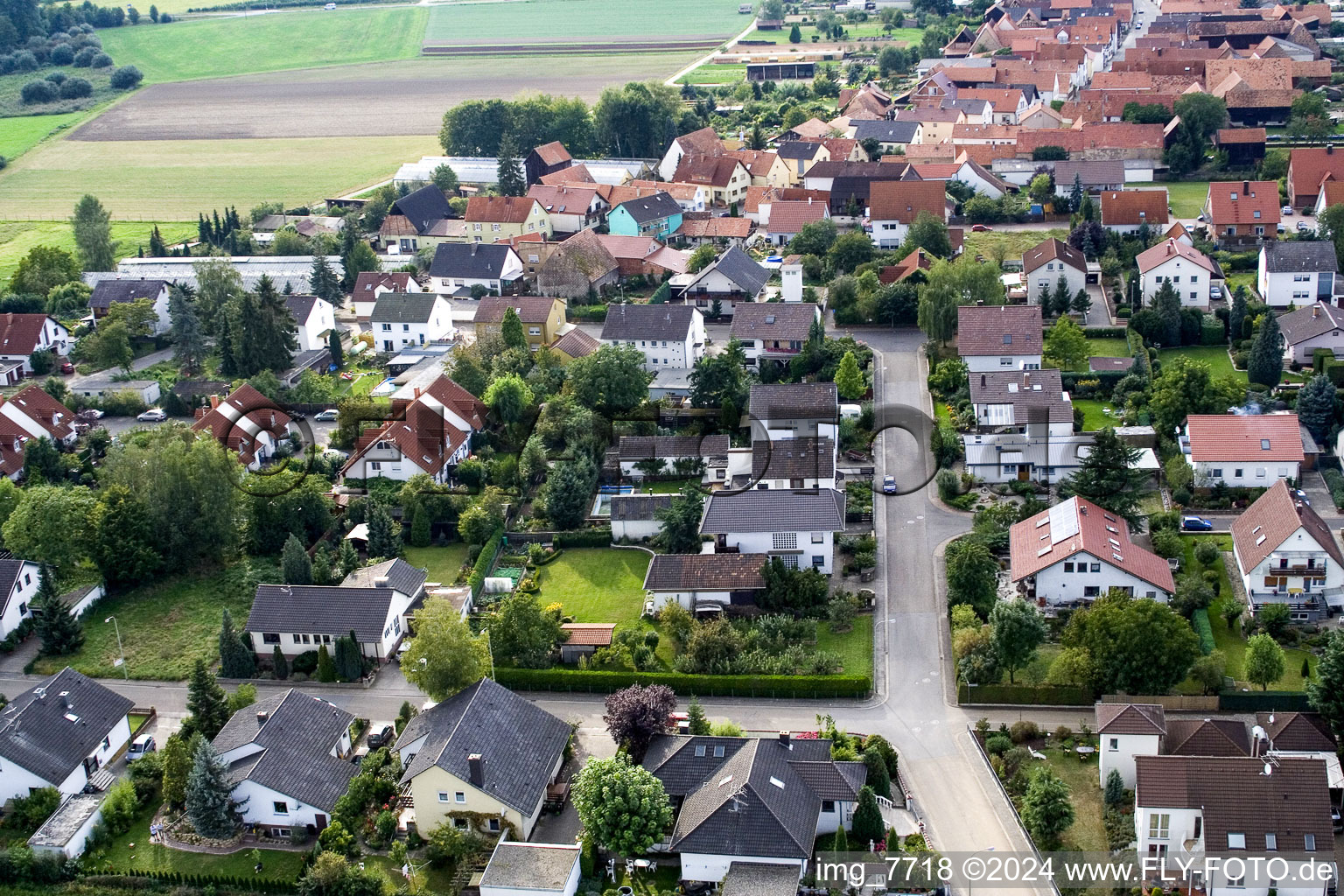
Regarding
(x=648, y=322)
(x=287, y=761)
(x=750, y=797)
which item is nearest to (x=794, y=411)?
(x=648, y=322)

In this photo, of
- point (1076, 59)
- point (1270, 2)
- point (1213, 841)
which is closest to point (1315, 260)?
point (1213, 841)

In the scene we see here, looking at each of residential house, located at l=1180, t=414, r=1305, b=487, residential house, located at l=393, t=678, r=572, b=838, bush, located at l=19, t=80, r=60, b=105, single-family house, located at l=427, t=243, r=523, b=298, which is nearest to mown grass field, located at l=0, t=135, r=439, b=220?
bush, located at l=19, t=80, r=60, b=105

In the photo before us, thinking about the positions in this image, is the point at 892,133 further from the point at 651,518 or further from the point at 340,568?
the point at 340,568

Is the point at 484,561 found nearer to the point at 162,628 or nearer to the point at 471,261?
the point at 162,628

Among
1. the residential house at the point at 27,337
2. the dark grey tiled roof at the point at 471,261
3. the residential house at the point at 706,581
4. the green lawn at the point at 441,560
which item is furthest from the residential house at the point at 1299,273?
the residential house at the point at 27,337

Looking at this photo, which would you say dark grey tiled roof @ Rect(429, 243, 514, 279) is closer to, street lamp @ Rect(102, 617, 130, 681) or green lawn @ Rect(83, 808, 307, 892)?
street lamp @ Rect(102, 617, 130, 681)
